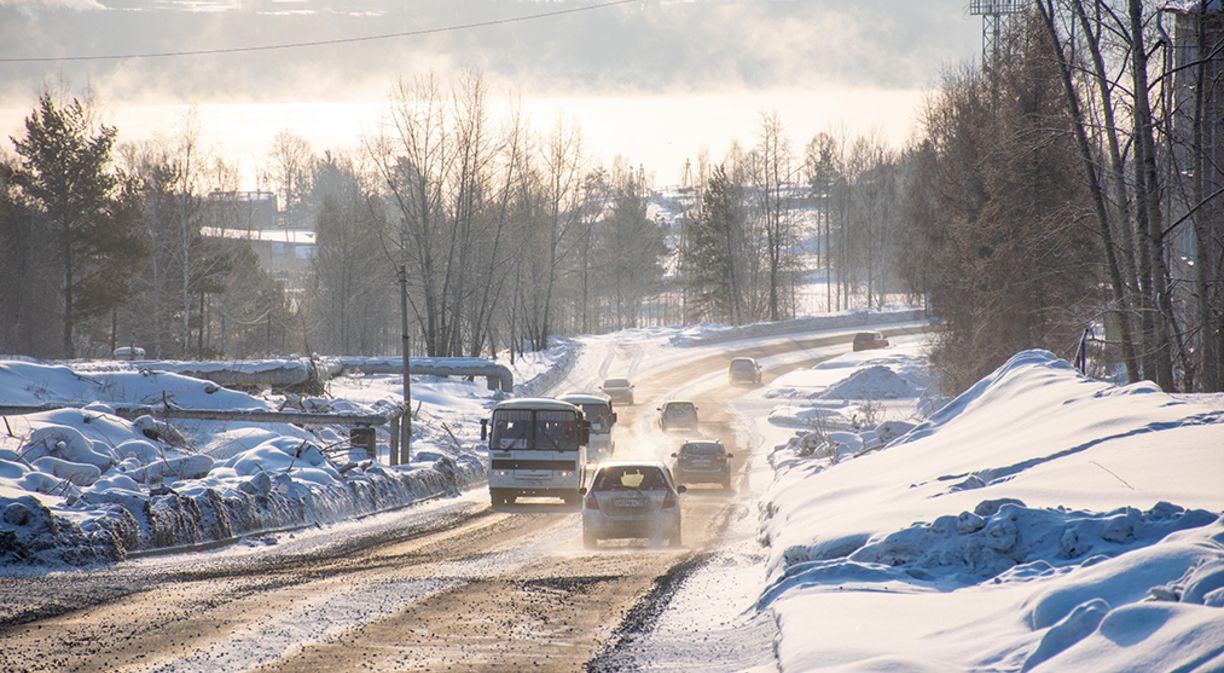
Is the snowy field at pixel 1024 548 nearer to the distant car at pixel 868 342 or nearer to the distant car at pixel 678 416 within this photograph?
the distant car at pixel 678 416

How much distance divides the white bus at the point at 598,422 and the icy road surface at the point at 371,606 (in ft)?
60.2

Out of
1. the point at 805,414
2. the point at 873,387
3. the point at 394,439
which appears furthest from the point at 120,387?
the point at 873,387

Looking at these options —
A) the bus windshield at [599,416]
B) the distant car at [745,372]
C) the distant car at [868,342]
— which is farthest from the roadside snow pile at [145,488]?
the distant car at [868,342]

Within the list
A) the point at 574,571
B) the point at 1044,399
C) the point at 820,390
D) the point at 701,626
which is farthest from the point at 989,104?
the point at 701,626

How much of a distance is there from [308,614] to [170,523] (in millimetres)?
8207

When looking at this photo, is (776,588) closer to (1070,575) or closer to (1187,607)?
(1070,575)

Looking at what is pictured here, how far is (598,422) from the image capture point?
133 ft

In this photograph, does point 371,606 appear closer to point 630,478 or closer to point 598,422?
point 630,478

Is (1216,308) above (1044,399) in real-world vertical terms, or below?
above

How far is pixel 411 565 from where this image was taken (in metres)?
15.7

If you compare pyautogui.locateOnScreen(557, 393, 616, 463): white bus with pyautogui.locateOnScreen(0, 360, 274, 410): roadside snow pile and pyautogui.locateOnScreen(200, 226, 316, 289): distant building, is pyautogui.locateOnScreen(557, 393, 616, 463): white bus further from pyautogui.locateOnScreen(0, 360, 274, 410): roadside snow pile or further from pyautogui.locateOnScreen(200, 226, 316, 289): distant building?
pyautogui.locateOnScreen(200, 226, 316, 289): distant building

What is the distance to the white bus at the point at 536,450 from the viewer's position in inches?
1088

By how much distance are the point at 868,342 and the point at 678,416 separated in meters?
30.8

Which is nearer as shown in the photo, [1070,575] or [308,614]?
[1070,575]
